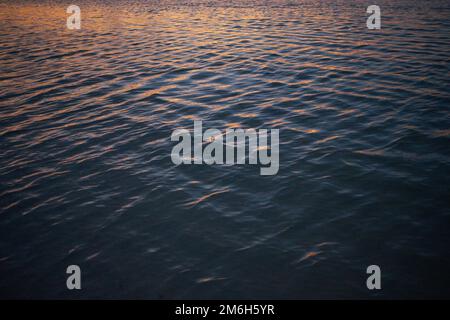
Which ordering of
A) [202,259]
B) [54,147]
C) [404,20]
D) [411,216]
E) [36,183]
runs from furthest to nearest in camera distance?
[404,20]
[54,147]
[36,183]
[411,216]
[202,259]

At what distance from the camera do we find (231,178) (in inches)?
319

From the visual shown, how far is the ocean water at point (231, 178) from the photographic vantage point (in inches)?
228

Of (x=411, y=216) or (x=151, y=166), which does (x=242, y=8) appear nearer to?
(x=151, y=166)

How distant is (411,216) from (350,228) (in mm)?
1223

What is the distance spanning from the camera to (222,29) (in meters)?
22.8

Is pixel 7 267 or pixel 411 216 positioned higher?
pixel 411 216

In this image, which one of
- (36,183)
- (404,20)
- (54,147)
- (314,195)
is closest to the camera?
(314,195)

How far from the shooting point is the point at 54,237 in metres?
6.71

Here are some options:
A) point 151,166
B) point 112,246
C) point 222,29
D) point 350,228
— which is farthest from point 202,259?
point 222,29

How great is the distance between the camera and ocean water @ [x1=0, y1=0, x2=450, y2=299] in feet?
19.0

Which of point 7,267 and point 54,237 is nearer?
point 7,267

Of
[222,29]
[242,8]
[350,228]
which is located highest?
[242,8]

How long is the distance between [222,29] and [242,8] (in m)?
8.72

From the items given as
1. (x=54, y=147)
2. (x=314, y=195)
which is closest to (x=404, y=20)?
(x=314, y=195)
